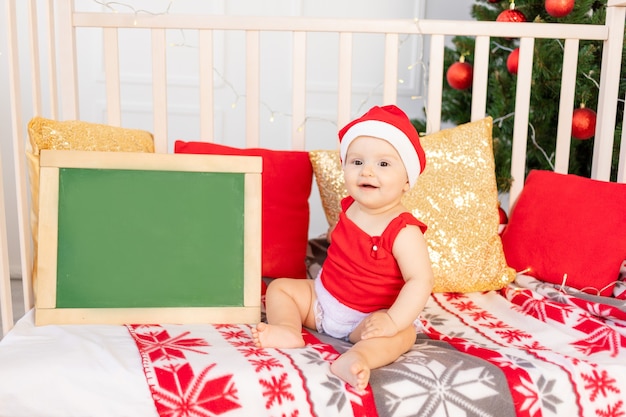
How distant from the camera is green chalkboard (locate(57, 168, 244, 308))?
43.6 inches

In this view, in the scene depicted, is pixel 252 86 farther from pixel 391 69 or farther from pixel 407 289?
pixel 407 289

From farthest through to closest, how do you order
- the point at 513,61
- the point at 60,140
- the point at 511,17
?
the point at 513,61 < the point at 511,17 < the point at 60,140

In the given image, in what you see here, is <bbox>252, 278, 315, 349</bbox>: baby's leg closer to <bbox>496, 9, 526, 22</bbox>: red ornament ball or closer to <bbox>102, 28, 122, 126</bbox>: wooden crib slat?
<bbox>102, 28, 122, 126</bbox>: wooden crib slat

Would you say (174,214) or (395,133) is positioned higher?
(395,133)

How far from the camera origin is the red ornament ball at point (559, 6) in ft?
5.51

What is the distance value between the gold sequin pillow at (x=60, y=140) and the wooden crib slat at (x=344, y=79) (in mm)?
536

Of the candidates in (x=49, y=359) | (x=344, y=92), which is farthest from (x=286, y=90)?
(x=49, y=359)

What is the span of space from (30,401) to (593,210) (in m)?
1.16

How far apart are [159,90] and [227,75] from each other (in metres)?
1.07

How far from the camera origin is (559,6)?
169 centimetres

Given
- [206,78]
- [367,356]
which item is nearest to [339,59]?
[206,78]

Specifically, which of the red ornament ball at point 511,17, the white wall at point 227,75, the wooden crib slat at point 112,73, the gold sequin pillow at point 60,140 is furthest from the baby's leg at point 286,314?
the white wall at point 227,75

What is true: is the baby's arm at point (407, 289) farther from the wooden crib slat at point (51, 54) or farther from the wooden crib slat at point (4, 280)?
the wooden crib slat at point (51, 54)

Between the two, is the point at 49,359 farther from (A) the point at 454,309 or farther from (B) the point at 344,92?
(B) the point at 344,92
